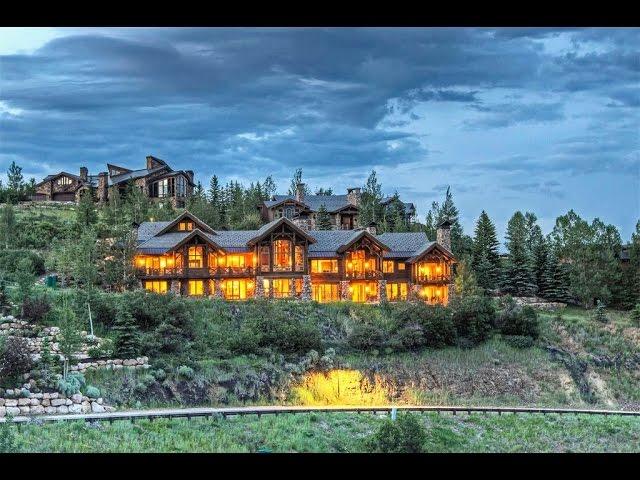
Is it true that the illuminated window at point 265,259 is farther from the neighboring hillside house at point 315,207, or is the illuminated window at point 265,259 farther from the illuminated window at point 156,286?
the neighboring hillside house at point 315,207

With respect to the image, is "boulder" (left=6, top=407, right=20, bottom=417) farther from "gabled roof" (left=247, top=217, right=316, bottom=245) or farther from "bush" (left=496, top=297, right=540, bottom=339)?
"bush" (left=496, top=297, right=540, bottom=339)

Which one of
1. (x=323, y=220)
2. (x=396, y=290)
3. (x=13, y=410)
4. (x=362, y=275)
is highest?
(x=323, y=220)

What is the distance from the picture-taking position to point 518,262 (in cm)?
2716

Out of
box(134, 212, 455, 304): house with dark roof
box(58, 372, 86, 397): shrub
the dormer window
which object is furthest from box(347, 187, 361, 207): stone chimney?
box(58, 372, 86, 397): shrub

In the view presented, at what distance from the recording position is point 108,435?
1298cm

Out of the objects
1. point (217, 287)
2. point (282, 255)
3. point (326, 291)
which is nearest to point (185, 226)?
point (217, 287)

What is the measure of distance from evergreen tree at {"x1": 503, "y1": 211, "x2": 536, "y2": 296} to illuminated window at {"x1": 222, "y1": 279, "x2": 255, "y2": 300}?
9627 millimetres

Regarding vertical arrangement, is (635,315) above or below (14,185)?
below

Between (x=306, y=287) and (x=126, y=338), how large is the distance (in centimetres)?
860

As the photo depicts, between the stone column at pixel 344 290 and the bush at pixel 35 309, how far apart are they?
10.2 metres

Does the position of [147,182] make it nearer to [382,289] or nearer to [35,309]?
[382,289]

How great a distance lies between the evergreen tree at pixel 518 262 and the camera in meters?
27.0

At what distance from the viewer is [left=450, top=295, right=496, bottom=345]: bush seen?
21484 mm
